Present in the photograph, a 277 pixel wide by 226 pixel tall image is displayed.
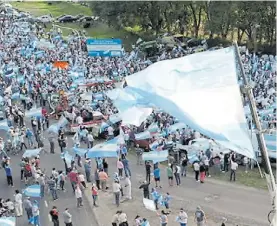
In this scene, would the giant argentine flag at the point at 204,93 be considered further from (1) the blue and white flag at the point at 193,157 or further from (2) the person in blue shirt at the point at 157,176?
(1) the blue and white flag at the point at 193,157

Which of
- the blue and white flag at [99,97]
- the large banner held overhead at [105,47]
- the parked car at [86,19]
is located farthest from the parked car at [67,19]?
the blue and white flag at [99,97]

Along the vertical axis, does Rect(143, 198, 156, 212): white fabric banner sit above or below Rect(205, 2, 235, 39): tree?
below

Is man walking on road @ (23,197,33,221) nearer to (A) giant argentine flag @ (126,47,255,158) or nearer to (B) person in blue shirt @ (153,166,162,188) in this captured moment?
(B) person in blue shirt @ (153,166,162,188)

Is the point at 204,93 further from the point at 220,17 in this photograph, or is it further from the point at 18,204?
the point at 220,17

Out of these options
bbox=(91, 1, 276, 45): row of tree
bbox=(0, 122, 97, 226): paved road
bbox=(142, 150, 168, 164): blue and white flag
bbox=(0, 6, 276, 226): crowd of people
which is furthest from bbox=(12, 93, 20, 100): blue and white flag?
bbox=(91, 1, 276, 45): row of tree

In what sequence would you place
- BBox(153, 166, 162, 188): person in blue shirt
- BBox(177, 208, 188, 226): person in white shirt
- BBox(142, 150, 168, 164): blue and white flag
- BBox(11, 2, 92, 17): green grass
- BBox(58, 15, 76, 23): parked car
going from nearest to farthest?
BBox(177, 208, 188, 226): person in white shirt < BBox(153, 166, 162, 188): person in blue shirt < BBox(142, 150, 168, 164): blue and white flag < BBox(58, 15, 76, 23): parked car < BBox(11, 2, 92, 17): green grass

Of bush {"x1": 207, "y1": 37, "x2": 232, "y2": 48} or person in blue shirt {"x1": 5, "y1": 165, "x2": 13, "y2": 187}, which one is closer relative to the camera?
person in blue shirt {"x1": 5, "y1": 165, "x2": 13, "y2": 187}
